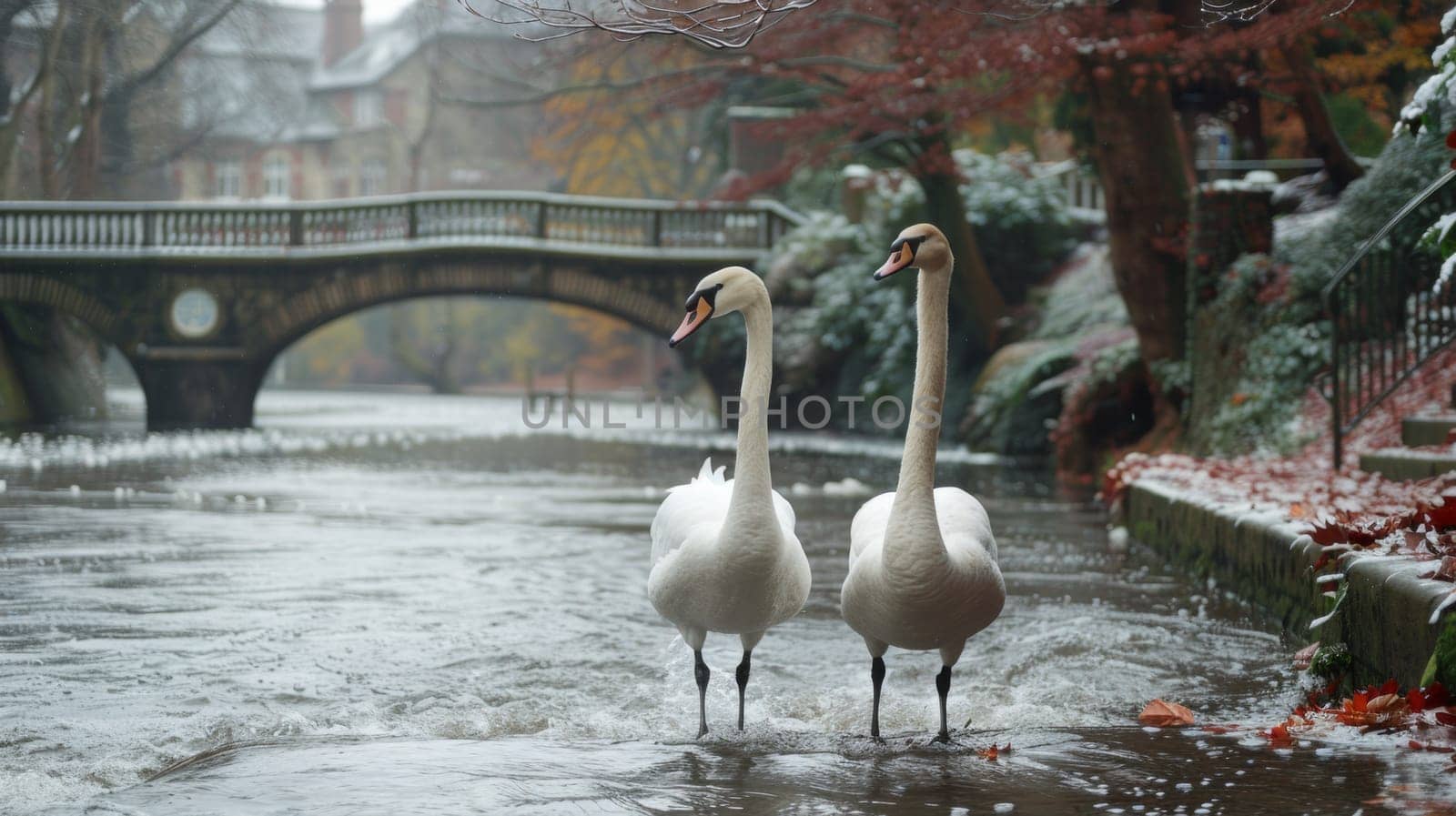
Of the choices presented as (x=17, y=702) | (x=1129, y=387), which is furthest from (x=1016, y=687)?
(x=1129, y=387)

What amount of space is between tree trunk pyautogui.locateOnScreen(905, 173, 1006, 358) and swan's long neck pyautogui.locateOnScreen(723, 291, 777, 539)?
46.9ft

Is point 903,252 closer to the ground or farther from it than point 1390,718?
farther from it

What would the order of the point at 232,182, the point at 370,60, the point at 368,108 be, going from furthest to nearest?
1. the point at 370,60
2. the point at 368,108
3. the point at 232,182

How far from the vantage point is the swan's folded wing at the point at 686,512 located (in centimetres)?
490

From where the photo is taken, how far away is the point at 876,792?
3.59m

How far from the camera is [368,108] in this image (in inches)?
2180

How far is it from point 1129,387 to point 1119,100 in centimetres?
321

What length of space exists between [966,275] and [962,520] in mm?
15407

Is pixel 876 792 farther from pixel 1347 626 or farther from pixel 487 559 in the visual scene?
pixel 487 559

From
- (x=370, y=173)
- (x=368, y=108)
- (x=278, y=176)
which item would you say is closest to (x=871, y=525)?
(x=370, y=173)

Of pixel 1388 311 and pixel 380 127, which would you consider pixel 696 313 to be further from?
pixel 380 127

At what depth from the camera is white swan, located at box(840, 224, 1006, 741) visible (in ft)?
13.8

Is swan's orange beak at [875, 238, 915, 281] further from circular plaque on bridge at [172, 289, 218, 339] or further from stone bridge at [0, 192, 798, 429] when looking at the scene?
circular plaque on bridge at [172, 289, 218, 339]

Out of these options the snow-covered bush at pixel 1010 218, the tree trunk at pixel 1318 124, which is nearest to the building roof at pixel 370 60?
the snow-covered bush at pixel 1010 218
